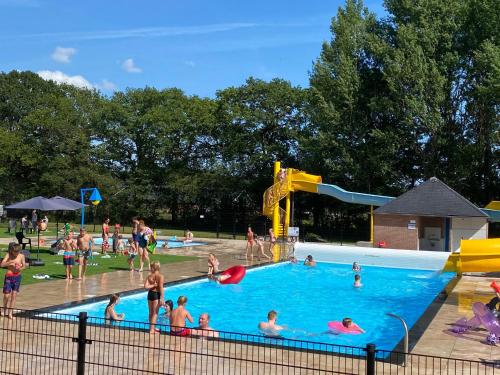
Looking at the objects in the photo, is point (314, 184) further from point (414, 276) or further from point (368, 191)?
point (414, 276)

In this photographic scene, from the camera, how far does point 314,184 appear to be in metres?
33.5

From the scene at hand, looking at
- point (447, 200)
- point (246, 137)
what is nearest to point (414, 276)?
point (447, 200)

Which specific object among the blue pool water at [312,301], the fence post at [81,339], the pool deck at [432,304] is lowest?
the blue pool water at [312,301]

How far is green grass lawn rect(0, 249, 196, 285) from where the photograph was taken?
17.0 meters

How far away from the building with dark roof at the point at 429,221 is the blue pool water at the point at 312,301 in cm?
517

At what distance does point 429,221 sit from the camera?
30031 millimetres

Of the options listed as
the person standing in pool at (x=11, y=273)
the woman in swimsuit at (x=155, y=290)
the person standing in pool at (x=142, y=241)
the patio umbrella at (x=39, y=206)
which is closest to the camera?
the woman in swimsuit at (x=155, y=290)

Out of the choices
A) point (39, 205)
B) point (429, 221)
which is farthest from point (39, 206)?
point (429, 221)

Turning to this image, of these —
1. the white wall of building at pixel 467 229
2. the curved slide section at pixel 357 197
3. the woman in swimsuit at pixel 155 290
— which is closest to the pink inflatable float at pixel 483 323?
the woman in swimsuit at pixel 155 290

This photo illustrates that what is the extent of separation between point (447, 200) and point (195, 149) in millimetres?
29479

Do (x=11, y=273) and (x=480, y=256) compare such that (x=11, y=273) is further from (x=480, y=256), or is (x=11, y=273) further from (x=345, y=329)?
(x=480, y=256)

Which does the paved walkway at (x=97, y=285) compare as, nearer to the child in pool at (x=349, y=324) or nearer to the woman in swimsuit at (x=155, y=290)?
the woman in swimsuit at (x=155, y=290)

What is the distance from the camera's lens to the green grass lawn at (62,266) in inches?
670

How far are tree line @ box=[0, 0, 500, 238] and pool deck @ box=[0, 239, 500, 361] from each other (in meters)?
19.3
